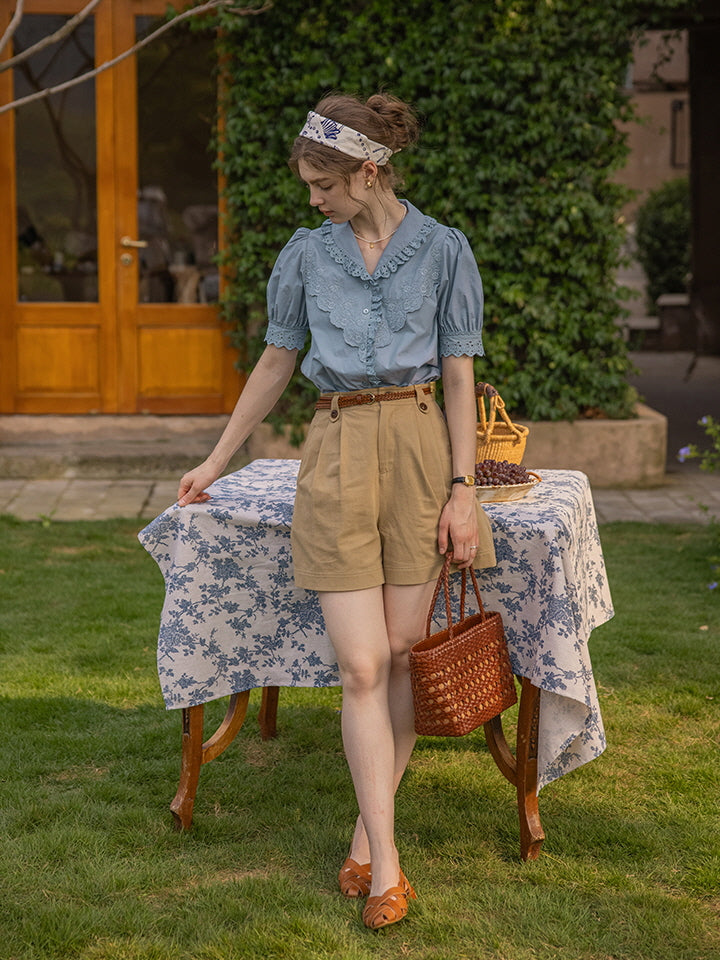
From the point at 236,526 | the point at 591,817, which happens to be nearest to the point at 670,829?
the point at 591,817

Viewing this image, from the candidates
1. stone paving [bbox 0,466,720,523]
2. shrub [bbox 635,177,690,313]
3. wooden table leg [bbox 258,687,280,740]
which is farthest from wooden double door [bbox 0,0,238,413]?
shrub [bbox 635,177,690,313]

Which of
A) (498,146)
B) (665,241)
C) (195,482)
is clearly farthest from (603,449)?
(665,241)

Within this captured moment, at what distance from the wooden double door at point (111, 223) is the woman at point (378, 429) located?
17.4 feet

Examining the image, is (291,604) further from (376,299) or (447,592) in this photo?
(376,299)

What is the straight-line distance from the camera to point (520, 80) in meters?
7.53

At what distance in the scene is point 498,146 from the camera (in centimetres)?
761

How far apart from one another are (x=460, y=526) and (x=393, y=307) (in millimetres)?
535

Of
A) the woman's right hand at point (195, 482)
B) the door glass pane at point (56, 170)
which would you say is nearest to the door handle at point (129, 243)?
the door glass pane at point (56, 170)

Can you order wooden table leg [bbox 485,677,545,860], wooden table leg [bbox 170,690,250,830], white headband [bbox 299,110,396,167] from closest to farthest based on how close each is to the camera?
white headband [bbox 299,110,396,167] < wooden table leg [bbox 485,677,545,860] < wooden table leg [bbox 170,690,250,830]

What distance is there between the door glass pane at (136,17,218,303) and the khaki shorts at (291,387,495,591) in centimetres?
542

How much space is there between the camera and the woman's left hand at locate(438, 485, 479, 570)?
286 centimetres

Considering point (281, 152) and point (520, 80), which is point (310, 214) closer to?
point (281, 152)

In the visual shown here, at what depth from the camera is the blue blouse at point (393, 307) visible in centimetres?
283

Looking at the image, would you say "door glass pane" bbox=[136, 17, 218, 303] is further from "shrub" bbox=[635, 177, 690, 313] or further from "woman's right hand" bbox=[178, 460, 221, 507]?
"shrub" bbox=[635, 177, 690, 313]
